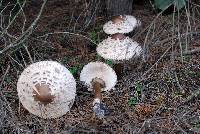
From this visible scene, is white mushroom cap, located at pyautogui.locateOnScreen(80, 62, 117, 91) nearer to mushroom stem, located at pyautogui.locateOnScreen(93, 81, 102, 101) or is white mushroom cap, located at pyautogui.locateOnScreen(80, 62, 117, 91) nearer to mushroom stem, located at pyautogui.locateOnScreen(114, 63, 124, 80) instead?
mushroom stem, located at pyautogui.locateOnScreen(93, 81, 102, 101)

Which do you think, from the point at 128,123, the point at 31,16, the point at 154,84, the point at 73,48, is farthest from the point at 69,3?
the point at 128,123

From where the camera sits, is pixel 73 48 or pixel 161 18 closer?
pixel 73 48

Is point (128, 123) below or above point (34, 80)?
below

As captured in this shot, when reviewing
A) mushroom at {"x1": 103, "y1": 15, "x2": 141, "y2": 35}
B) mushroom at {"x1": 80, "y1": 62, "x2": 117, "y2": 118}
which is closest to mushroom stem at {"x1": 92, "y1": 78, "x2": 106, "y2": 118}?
mushroom at {"x1": 80, "y1": 62, "x2": 117, "y2": 118}

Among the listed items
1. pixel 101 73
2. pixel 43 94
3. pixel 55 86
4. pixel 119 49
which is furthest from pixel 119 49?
pixel 43 94

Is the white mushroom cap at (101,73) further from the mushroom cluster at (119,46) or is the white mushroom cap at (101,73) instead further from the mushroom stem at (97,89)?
the mushroom cluster at (119,46)

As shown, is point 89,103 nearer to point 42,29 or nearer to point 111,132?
point 111,132

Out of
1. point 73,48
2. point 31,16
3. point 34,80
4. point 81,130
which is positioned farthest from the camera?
point 31,16

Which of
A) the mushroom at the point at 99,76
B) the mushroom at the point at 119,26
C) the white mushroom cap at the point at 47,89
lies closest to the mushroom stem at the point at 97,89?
the mushroom at the point at 99,76
